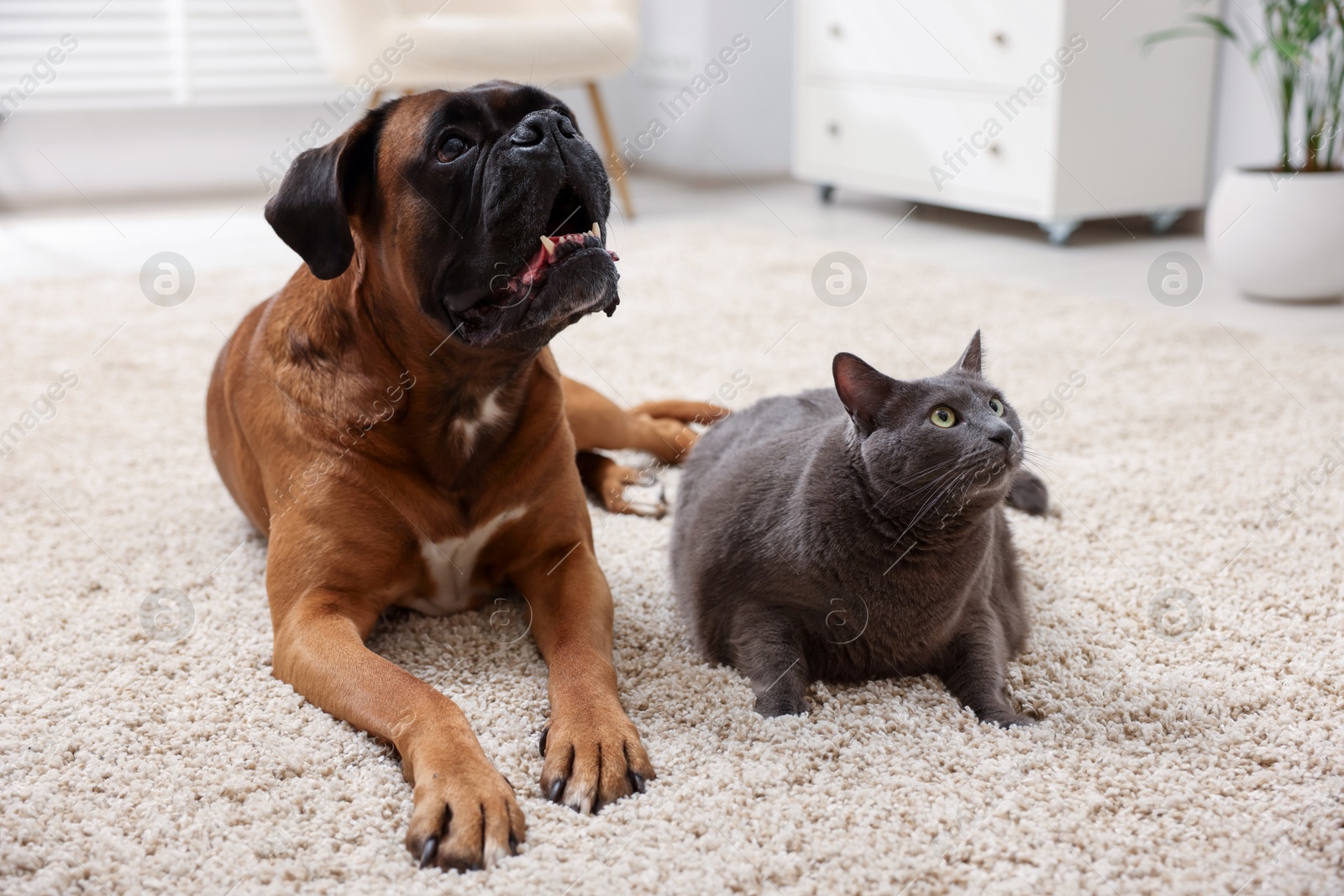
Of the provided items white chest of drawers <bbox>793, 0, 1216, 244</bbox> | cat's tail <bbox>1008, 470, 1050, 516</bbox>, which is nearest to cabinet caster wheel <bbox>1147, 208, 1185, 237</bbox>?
white chest of drawers <bbox>793, 0, 1216, 244</bbox>

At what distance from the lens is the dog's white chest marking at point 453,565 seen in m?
1.72

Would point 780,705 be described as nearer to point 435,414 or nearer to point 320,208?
point 435,414

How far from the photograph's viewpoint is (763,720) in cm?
150

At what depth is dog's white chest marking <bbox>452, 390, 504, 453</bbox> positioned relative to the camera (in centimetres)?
170

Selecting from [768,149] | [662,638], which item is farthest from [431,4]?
[662,638]

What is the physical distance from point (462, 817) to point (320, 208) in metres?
0.83

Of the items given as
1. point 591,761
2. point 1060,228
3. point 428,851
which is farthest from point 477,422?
point 1060,228

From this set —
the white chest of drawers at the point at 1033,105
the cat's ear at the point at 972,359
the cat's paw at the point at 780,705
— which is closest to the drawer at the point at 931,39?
the white chest of drawers at the point at 1033,105

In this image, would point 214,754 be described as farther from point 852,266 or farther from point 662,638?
point 852,266

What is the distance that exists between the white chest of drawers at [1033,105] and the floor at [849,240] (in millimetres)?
160

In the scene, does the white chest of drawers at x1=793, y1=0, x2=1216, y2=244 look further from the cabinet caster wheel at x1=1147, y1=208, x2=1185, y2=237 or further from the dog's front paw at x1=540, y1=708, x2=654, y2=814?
the dog's front paw at x1=540, y1=708, x2=654, y2=814

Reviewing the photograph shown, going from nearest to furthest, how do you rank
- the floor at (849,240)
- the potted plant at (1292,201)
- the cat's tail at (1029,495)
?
the cat's tail at (1029,495), the potted plant at (1292,201), the floor at (849,240)

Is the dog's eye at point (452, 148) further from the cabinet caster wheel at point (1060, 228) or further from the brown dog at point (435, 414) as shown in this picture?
the cabinet caster wheel at point (1060, 228)

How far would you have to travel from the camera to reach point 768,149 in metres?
6.78
